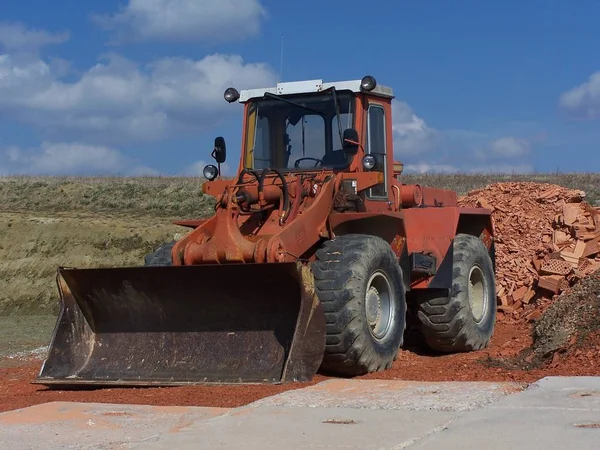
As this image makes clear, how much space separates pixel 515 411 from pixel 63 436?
10.1 ft

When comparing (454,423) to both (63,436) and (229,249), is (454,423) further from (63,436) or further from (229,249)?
(229,249)

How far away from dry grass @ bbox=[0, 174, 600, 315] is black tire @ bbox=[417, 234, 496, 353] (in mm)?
12116

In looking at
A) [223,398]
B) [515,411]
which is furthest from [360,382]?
[515,411]

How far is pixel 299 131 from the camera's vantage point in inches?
412

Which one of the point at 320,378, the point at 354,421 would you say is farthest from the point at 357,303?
the point at 354,421

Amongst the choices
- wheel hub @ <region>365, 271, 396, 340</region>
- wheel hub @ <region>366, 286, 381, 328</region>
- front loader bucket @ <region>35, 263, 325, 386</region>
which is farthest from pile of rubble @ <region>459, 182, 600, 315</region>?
front loader bucket @ <region>35, 263, 325, 386</region>

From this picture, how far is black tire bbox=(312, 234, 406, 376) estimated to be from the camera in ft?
28.7

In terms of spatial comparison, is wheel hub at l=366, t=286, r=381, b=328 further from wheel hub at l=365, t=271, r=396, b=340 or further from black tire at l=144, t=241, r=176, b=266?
black tire at l=144, t=241, r=176, b=266

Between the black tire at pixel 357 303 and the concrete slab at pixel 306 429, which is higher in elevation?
the black tire at pixel 357 303

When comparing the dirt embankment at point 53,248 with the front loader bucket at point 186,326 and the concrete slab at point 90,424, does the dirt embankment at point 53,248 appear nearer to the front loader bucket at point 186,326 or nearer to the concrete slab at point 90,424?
the front loader bucket at point 186,326

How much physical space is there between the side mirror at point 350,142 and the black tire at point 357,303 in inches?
37.2

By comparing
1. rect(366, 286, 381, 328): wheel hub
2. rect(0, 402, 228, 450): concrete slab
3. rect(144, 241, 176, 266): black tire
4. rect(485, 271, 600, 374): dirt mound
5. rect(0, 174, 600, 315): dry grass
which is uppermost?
rect(0, 174, 600, 315): dry grass

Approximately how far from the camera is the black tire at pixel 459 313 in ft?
36.2

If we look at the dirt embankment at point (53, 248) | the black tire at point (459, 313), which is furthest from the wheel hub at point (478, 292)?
the dirt embankment at point (53, 248)
